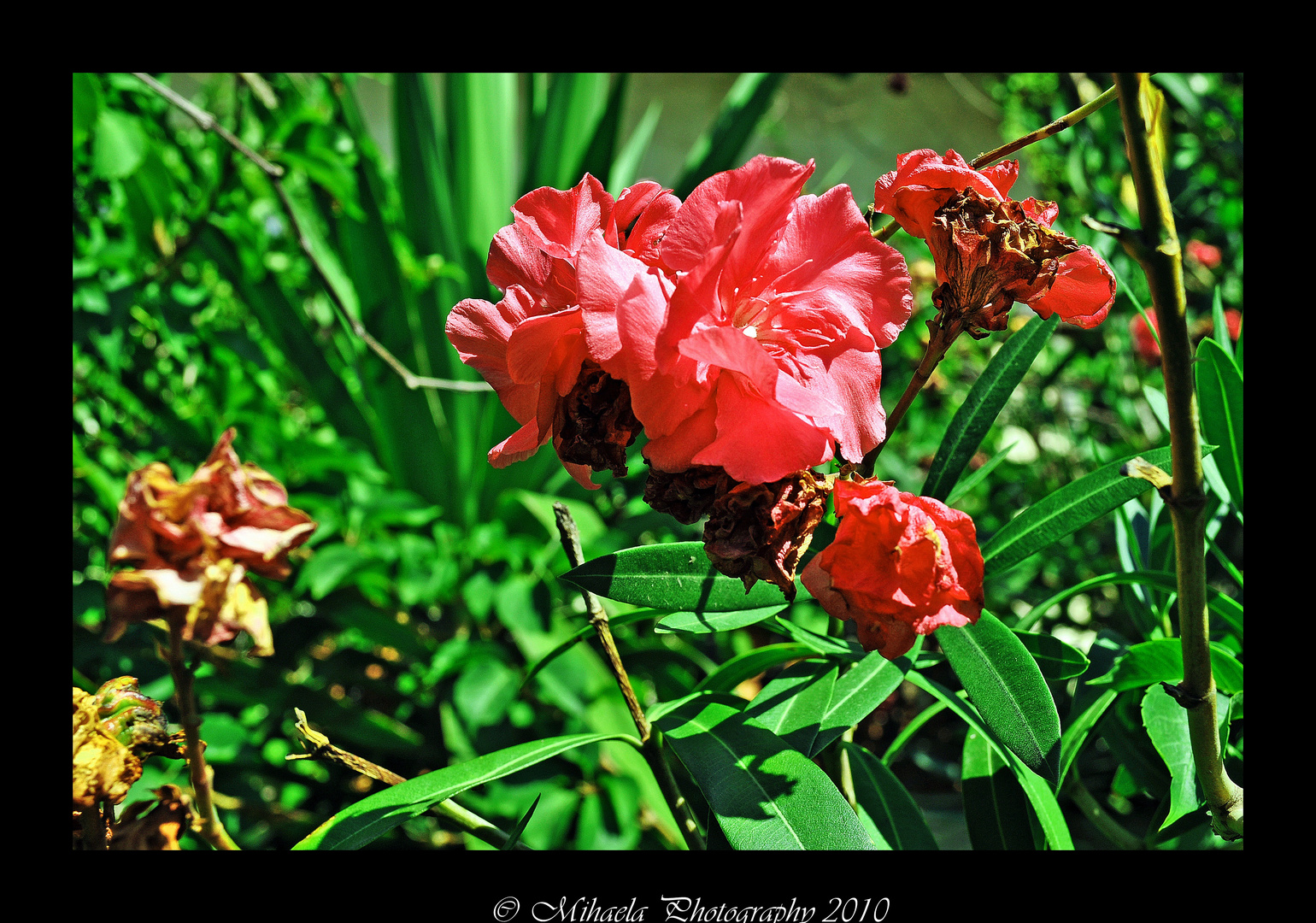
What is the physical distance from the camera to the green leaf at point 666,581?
0.49 m

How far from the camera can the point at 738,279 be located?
0.40 metres

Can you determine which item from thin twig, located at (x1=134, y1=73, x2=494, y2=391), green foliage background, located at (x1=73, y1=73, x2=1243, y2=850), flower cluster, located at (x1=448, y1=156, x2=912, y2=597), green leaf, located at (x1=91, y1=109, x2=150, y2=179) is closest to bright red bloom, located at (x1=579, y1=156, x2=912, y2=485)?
flower cluster, located at (x1=448, y1=156, x2=912, y2=597)

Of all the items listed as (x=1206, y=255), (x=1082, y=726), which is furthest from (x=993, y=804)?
(x=1206, y=255)

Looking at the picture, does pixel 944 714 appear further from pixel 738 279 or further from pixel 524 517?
pixel 738 279

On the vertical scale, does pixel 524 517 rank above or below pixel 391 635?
above

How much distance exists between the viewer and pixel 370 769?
48cm

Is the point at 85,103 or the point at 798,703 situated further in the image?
the point at 85,103

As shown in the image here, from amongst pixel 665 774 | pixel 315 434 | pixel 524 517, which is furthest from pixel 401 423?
pixel 665 774

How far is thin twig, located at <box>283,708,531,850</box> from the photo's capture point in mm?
464

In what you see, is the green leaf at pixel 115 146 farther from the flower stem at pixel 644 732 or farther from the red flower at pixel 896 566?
the red flower at pixel 896 566

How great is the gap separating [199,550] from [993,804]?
590mm

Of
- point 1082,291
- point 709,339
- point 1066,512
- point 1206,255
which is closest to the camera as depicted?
point 709,339

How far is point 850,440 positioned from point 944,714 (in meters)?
1.33

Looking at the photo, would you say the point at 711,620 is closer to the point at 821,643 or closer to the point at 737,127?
the point at 821,643
